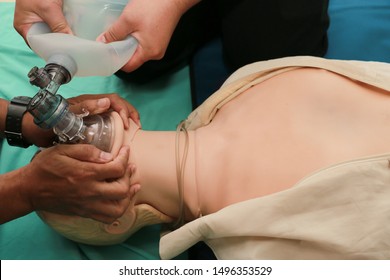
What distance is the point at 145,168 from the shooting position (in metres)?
0.96

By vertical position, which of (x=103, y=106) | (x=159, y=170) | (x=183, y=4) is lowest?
(x=159, y=170)

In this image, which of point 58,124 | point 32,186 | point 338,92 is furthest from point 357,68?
point 32,186

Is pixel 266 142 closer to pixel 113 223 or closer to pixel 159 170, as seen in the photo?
pixel 159 170

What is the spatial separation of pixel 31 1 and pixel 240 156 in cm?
63

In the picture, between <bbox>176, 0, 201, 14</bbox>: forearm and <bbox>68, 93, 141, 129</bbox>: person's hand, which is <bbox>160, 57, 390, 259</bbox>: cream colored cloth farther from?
<bbox>176, 0, 201, 14</bbox>: forearm

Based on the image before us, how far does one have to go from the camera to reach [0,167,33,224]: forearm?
0.93 meters

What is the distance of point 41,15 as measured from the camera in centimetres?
100

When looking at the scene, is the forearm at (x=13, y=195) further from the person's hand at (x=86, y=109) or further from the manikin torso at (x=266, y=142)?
the manikin torso at (x=266, y=142)

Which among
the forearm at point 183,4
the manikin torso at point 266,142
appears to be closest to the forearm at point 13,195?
the manikin torso at point 266,142

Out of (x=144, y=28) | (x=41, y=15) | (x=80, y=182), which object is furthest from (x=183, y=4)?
(x=80, y=182)

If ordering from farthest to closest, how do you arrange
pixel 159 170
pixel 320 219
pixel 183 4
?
pixel 183 4, pixel 159 170, pixel 320 219

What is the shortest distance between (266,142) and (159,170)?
10.0 inches

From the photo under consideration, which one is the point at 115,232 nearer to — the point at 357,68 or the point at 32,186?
the point at 32,186

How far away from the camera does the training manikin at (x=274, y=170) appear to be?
2.80ft
